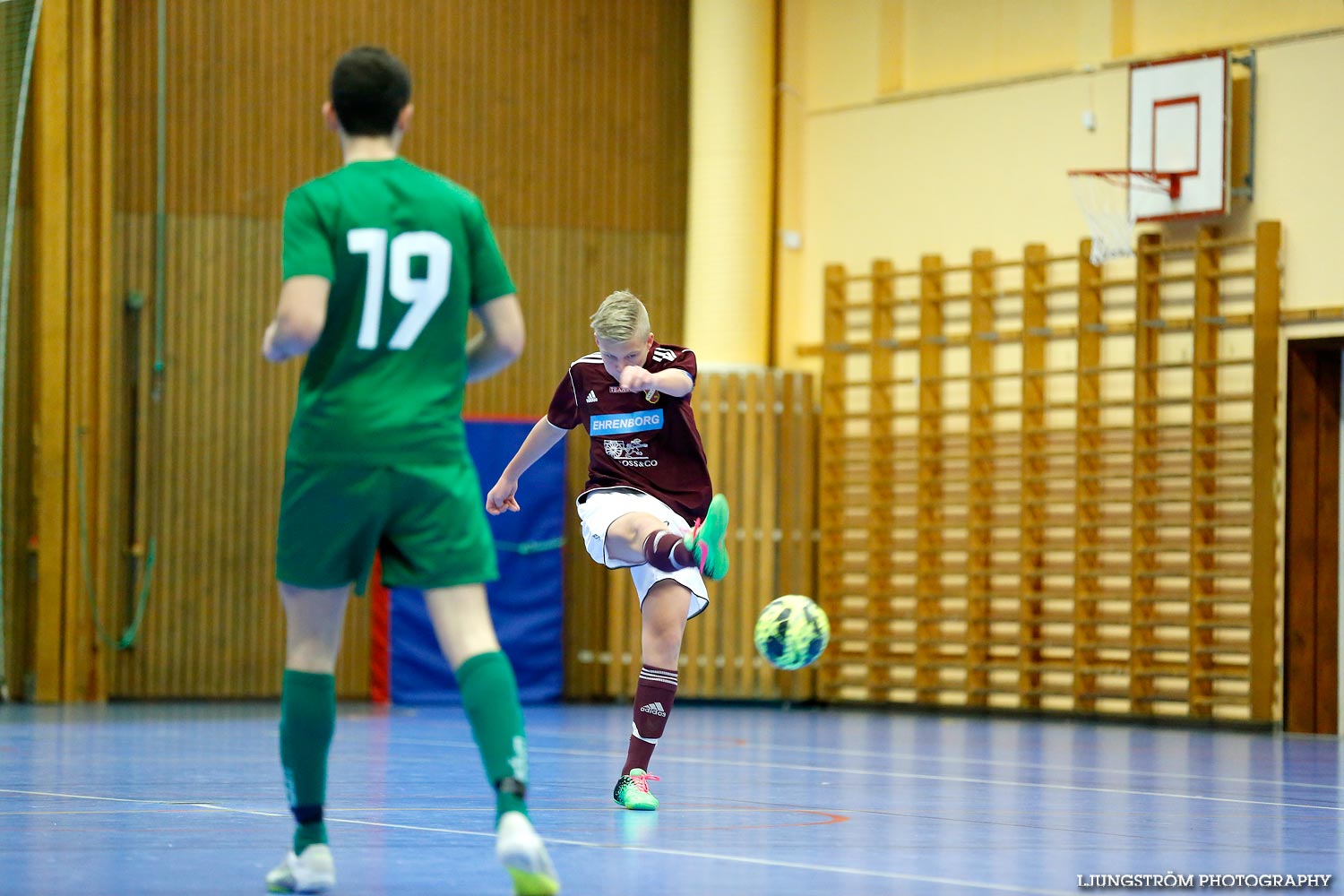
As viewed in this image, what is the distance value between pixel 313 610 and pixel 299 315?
0.64 meters

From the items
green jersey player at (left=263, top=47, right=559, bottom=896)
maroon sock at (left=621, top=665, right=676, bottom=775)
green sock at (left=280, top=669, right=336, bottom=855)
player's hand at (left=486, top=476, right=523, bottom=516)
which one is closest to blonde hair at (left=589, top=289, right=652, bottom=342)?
player's hand at (left=486, top=476, right=523, bottom=516)

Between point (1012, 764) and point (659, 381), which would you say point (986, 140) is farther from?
point (659, 381)

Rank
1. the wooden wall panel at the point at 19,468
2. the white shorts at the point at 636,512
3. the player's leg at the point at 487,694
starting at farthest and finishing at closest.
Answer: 1. the wooden wall panel at the point at 19,468
2. the white shorts at the point at 636,512
3. the player's leg at the point at 487,694

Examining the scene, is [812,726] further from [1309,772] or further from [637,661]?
[1309,772]

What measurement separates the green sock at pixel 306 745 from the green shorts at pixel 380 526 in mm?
231

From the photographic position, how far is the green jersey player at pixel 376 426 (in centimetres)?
356

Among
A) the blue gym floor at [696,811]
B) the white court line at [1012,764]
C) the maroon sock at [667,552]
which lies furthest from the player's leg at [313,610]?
the white court line at [1012,764]

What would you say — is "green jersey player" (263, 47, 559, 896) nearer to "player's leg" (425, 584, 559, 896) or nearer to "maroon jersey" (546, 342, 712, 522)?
"player's leg" (425, 584, 559, 896)

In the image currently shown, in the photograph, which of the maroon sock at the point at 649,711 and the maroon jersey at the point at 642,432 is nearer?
the maroon sock at the point at 649,711

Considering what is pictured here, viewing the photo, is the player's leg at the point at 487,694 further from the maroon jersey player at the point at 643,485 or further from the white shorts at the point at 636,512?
the white shorts at the point at 636,512

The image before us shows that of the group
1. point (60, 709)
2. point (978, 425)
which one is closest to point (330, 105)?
point (60, 709)

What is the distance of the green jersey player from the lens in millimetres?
3557

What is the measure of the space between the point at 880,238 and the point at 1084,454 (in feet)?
8.46

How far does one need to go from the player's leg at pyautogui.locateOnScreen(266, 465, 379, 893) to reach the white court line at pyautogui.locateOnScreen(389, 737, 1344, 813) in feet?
12.0
